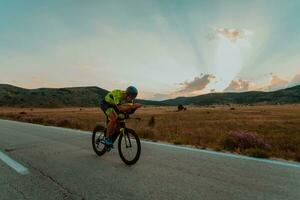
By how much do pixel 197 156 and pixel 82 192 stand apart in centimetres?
405

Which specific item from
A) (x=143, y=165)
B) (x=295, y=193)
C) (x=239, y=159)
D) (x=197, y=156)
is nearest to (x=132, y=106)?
(x=143, y=165)

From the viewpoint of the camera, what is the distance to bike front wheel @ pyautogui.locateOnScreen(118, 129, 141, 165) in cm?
743

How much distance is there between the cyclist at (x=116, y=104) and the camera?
7.35 meters

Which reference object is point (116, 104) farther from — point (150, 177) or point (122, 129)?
point (150, 177)

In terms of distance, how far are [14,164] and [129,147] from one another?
3.01 m

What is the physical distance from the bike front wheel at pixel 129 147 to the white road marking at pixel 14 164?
7.38 ft

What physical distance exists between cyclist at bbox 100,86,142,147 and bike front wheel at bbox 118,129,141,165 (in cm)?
47

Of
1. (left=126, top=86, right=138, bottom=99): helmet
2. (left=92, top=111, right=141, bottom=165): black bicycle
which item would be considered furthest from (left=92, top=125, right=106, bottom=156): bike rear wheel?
(left=126, top=86, right=138, bottom=99): helmet

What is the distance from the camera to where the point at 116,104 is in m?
7.61

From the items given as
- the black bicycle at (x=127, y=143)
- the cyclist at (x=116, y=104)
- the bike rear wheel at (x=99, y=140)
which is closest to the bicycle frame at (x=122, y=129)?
the black bicycle at (x=127, y=143)

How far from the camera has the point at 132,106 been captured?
732 centimetres

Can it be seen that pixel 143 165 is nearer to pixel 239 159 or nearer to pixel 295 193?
pixel 239 159

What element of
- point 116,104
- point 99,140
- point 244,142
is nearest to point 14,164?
point 99,140

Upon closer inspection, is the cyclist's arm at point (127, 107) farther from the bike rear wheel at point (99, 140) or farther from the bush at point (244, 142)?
the bush at point (244, 142)
